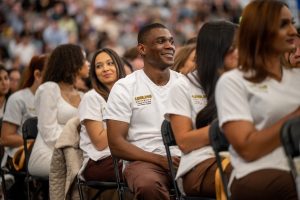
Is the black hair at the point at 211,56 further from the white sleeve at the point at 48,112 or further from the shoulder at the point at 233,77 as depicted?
the white sleeve at the point at 48,112

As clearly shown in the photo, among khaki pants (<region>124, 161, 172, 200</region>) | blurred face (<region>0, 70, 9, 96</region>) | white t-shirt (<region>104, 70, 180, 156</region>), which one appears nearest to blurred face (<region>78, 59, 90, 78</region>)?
blurred face (<region>0, 70, 9, 96</region>)

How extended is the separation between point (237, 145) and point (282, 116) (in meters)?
0.28

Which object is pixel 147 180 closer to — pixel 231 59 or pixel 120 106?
pixel 120 106

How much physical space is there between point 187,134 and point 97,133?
1798 mm

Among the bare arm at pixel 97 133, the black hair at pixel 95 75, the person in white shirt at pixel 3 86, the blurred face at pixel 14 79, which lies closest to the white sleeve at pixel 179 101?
the bare arm at pixel 97 133

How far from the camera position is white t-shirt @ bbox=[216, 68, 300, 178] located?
401 cm

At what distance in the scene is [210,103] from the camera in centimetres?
484

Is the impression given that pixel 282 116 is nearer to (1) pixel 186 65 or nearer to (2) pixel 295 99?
(2) pixel 295 99

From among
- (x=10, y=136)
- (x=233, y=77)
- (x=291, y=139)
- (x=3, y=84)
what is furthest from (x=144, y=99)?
(x=3, y=84)

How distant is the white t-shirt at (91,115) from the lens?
641 cm

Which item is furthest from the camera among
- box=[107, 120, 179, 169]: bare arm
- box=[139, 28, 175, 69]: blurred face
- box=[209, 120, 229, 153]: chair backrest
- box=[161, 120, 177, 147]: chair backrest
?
box=[139, 28, 175, 69]: blurred face

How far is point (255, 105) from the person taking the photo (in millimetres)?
4090

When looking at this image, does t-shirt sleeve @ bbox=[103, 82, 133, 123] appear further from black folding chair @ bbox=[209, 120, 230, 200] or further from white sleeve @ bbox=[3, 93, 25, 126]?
white sleeve @ bbox=[3, 93, 25, 126]

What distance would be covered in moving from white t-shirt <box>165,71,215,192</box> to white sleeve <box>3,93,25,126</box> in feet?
10.5
